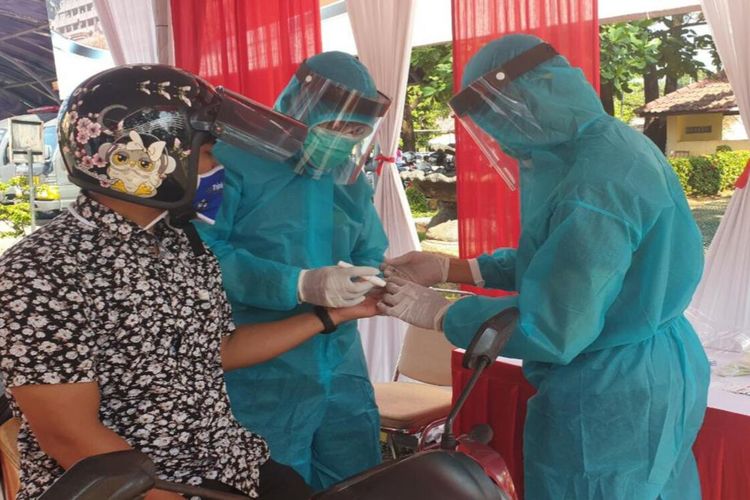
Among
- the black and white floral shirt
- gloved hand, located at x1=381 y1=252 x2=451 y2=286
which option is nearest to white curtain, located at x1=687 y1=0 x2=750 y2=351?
gloved hand, located at x1=381 y1=252 x2=451 y2=286

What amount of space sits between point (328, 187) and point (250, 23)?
2337mm

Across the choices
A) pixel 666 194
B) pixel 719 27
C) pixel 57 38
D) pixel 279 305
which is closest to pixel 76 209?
pixel 279 305

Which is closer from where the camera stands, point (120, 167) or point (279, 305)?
point (120, 167)

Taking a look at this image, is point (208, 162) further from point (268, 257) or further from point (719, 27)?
point (719, 27)

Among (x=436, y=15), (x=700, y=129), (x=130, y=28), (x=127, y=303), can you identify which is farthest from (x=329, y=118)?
(x=700, y=129)

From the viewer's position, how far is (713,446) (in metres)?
1.69

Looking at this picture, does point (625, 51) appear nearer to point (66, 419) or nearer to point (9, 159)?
point (9, 159)

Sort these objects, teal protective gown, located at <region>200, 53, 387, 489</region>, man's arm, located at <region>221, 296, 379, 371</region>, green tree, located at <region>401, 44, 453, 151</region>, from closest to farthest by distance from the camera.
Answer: man's arm, located at <region>221, 296, 379, 371</region>
teal protective gown, located at <region>200, 53, 387, 489</region>
green tree, located at <region>401, 44, 453, 151</region>

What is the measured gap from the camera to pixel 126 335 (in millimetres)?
1168

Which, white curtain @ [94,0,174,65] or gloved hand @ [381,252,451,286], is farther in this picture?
white curtain @ [94,0,174,65]

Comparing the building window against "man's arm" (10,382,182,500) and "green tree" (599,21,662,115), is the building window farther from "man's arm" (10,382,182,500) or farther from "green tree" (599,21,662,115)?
"man's arm" (10,382,182,500)

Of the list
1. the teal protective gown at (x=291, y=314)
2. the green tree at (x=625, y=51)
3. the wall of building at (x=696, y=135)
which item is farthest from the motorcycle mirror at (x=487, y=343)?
the wall of building at (x=696, y=135)

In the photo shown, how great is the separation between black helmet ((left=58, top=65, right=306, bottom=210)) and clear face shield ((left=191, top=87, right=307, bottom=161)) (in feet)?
0.07

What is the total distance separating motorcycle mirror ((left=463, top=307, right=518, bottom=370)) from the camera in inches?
37.4
